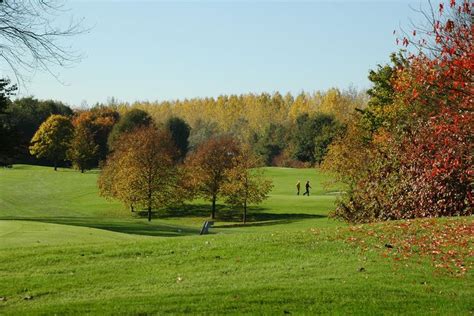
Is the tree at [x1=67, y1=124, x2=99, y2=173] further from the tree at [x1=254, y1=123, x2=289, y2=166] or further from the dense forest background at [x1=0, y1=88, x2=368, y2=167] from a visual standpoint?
the tree at [x1=254, y1=123, x2=289, y2=166]

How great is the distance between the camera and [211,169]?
5262 centimetres

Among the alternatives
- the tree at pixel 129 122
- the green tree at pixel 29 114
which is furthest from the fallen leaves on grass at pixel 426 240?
the green tree at pixel 29 114

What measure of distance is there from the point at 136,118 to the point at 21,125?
17.6m

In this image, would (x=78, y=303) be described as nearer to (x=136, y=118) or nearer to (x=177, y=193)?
(x=177, y=193)

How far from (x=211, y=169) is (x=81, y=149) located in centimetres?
3336

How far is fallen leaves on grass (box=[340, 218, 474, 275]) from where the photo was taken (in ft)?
42.6

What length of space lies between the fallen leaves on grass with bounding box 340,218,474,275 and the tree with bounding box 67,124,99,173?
6699cm

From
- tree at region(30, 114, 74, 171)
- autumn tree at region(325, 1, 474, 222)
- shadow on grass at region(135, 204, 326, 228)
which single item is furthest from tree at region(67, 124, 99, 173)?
autumn tree at region(325, 1, 474, 222)

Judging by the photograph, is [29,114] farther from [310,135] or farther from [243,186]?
[243,186]

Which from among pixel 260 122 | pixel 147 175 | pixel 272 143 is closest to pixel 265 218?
pixel 147 175

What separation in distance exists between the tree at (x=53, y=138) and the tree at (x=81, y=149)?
1292mm

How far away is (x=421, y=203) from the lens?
2328cm

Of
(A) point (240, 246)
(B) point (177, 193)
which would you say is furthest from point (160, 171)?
(A) point (240, 246)

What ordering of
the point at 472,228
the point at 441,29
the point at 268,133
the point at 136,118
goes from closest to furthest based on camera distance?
the point at 441,29
the point at 472,228
the point at 136,118
the point at 268,133
